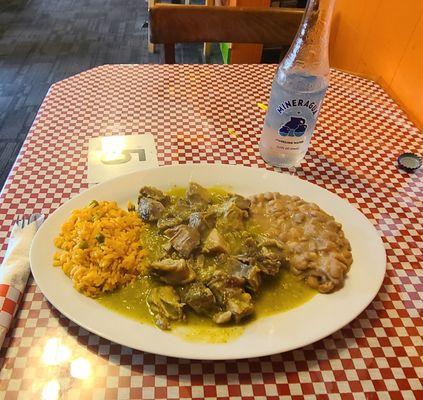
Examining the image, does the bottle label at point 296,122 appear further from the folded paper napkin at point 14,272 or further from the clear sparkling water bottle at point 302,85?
the folded paper napkin at point 14,272

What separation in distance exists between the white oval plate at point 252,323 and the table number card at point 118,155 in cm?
18

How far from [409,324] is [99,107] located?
1555 millimetres

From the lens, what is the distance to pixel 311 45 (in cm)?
147

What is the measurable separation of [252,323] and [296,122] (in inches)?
29.8

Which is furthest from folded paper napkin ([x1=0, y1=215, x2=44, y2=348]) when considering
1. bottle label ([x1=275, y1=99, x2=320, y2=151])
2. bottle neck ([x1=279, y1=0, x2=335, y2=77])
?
bottle neck ([x1=279, y1=0, x2=335, y2=77])

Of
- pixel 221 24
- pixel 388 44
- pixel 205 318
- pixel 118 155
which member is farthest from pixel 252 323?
pixel 388 44

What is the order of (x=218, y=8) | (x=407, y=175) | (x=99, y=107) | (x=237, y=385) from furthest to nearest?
(x=218, y=8) < (x=99, y=107) < (x=407, y=175) < (x=237, y=385)

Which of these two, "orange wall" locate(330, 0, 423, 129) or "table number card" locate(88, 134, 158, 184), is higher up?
"orange wall" locate(330, 0, 423, 129)

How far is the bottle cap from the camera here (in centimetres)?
167

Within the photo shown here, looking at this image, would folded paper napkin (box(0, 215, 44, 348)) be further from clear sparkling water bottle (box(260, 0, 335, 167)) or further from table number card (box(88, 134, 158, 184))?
clear sparkling water bottle (box(260, 0, 335, 167))

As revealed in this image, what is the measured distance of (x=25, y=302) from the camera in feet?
3.62

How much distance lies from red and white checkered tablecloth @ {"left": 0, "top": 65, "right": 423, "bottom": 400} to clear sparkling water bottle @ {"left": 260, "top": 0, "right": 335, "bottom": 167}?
0.64 feet

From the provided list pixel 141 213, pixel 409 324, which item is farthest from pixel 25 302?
pixel 409 324

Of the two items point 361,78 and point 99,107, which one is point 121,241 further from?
point 361,78
